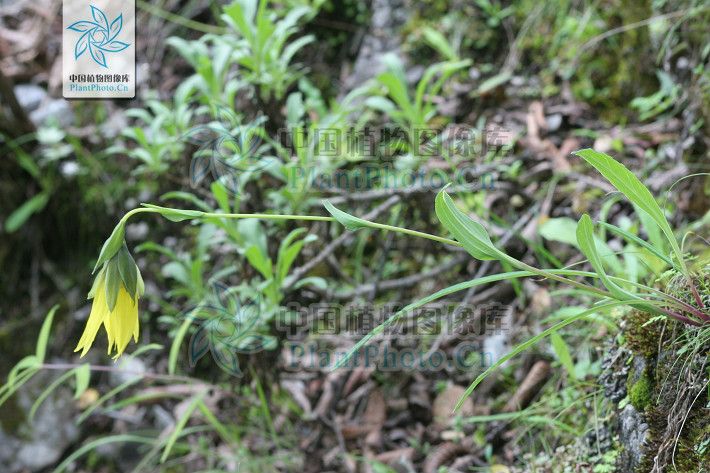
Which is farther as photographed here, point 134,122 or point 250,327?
point 134,122

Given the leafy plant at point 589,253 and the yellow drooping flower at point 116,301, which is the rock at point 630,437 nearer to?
the leafy plant at point 589,253

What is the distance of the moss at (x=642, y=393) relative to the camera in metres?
1.07

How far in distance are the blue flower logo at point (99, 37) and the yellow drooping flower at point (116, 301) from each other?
169 centimetres

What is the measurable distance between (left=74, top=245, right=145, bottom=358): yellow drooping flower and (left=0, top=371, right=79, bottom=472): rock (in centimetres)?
174

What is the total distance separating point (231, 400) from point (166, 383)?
36cm

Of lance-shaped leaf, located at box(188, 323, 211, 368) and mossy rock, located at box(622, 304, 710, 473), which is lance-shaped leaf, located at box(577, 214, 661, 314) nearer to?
mossy rock, located at box(622, 304, 710, 473)

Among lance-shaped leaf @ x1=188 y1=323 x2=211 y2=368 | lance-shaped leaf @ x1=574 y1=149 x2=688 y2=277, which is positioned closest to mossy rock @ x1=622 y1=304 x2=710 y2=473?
lance-shaped leaf @ x1=574 y1=149 x2=688 y2=277

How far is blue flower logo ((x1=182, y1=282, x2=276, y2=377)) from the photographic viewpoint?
1.66m

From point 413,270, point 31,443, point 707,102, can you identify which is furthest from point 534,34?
point 31,443

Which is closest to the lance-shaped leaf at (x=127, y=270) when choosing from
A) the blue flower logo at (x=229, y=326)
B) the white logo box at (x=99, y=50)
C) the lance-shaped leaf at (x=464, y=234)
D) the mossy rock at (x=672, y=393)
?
the lance-shaped leaf at (x=464, y=234)

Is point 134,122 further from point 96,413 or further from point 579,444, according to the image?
point 579,444

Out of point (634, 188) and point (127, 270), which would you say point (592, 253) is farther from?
point (127, 270)

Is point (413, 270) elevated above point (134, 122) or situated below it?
below

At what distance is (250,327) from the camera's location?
1.66 m
